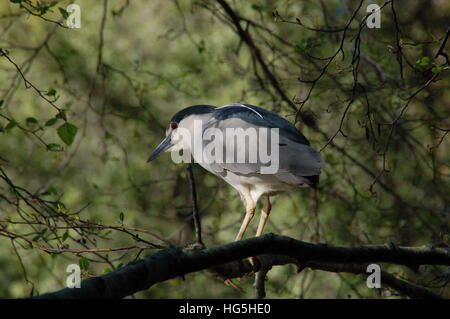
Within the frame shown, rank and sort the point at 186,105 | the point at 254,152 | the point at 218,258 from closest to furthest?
the point at 218,258, the point at 254,152, the point at 186,105

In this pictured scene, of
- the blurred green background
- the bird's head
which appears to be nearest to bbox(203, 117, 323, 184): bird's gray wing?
the bird's head

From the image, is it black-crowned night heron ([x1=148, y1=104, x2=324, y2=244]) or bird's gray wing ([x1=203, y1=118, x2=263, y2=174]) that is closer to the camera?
black-crowned night heron ([x1=148, y1=104, x2=324, y2=244])

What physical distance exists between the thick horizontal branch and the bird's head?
1539 mm

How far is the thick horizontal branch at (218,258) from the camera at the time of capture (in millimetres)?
1458

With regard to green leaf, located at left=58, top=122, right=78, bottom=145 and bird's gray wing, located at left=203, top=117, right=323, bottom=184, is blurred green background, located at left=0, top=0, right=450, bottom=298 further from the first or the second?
green leaf, located at left=58, top=122, right=78, bottom=145

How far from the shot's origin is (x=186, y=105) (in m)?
5.81

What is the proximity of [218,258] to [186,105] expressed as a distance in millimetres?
4216

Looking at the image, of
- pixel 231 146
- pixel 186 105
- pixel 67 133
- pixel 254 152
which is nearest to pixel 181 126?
pixel 231 146

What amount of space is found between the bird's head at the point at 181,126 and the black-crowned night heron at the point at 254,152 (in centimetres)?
9

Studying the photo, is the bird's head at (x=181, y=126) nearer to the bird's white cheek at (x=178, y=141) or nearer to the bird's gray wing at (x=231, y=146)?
the bird's white cheek at (x=178, y=141)

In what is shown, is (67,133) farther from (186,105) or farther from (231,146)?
(186,105)

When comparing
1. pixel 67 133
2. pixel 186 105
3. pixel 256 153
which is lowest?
pixel 67 133

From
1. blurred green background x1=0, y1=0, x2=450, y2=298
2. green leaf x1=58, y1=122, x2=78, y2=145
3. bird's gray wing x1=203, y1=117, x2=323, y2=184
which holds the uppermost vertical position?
blurred green background x1=0, y1=0, x2=450, y2=298

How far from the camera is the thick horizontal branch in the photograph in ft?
4.78
